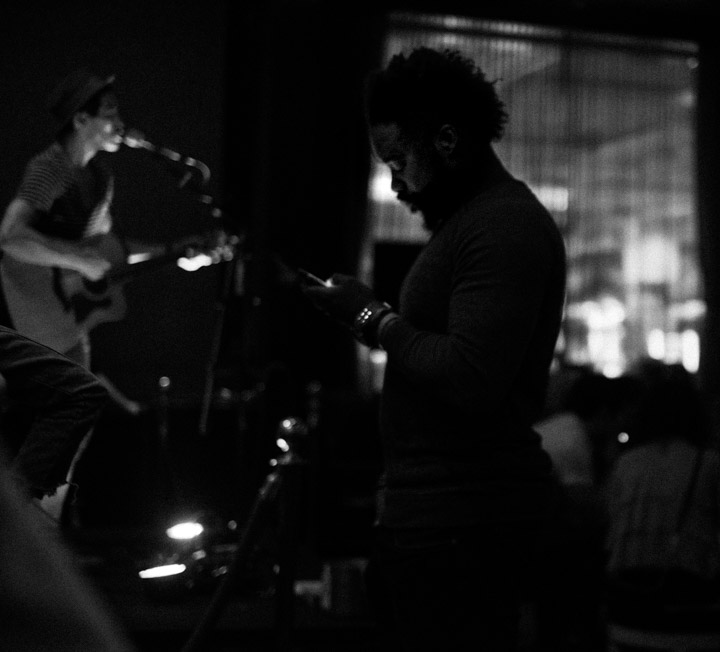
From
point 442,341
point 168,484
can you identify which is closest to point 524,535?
point 442,341

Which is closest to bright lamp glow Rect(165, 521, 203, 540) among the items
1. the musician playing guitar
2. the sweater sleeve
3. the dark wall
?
the musician playing guitar

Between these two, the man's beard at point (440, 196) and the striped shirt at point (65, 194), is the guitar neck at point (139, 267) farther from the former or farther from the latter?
the man's beard at point (440, 196)

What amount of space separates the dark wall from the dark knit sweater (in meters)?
4.14

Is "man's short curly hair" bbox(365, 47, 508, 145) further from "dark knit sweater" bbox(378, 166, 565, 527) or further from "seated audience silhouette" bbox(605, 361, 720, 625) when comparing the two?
"seated audience silhouette" bbox(605, 361, 720, 625)

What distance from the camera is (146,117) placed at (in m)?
5.93

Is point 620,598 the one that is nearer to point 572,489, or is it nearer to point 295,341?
point 572,489

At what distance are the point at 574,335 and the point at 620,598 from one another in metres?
4.51

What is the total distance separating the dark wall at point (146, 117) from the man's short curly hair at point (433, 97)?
4132mm

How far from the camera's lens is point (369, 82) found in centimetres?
186

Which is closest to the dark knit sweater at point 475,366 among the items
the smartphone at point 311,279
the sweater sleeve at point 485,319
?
the sweater sleeve at point 485,319

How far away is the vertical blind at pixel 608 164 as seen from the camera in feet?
24.7

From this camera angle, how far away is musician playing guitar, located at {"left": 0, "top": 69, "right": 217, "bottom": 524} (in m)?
3.04

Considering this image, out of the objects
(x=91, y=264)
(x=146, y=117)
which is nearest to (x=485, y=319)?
(x=91, y=264)

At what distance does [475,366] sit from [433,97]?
0.50 meters
